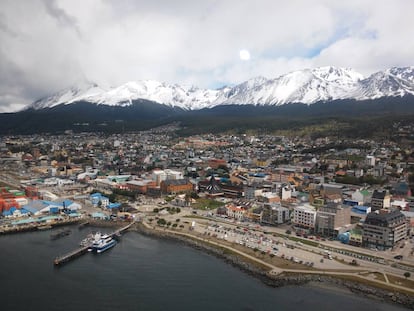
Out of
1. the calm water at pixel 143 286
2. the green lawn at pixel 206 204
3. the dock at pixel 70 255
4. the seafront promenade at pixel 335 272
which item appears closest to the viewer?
the calm water at pixel 143 286

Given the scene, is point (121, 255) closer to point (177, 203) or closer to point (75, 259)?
point (75, 259)

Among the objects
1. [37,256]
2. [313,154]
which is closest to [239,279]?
[37,256]

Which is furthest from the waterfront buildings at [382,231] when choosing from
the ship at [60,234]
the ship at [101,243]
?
the ship at [60,234]

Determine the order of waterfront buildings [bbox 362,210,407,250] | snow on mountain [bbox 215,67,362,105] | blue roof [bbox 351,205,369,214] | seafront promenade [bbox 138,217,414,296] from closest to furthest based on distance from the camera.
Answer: seafront promenade [bbox 138,217,414,296]
waterfront buildings [bbox 362,210,407,250]
blue roof [bbox 351,205,369,214]
snow on mountain [bbox 215,67,362,105]

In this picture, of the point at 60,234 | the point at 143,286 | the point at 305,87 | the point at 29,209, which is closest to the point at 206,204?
the point at 60,234

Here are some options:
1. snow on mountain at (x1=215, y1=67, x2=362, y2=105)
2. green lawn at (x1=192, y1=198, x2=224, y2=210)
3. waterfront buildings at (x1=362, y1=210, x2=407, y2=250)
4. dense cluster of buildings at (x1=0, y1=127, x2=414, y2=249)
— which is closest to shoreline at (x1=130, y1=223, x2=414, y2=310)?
waterfront buildings at (x1=362, y1=210, x2=407, y2=250)

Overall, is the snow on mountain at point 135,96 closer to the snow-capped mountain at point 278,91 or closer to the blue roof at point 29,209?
the snow-capped mountain at point 278,91

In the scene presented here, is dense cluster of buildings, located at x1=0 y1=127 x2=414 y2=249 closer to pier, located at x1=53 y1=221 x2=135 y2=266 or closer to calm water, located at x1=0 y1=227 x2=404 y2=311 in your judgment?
calm water, located at x1=0 y1=227 x2=404 y2=311

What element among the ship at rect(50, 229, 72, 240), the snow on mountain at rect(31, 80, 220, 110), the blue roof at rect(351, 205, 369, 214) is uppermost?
the snow on mountain at rect(31, 80, 220, 110)
